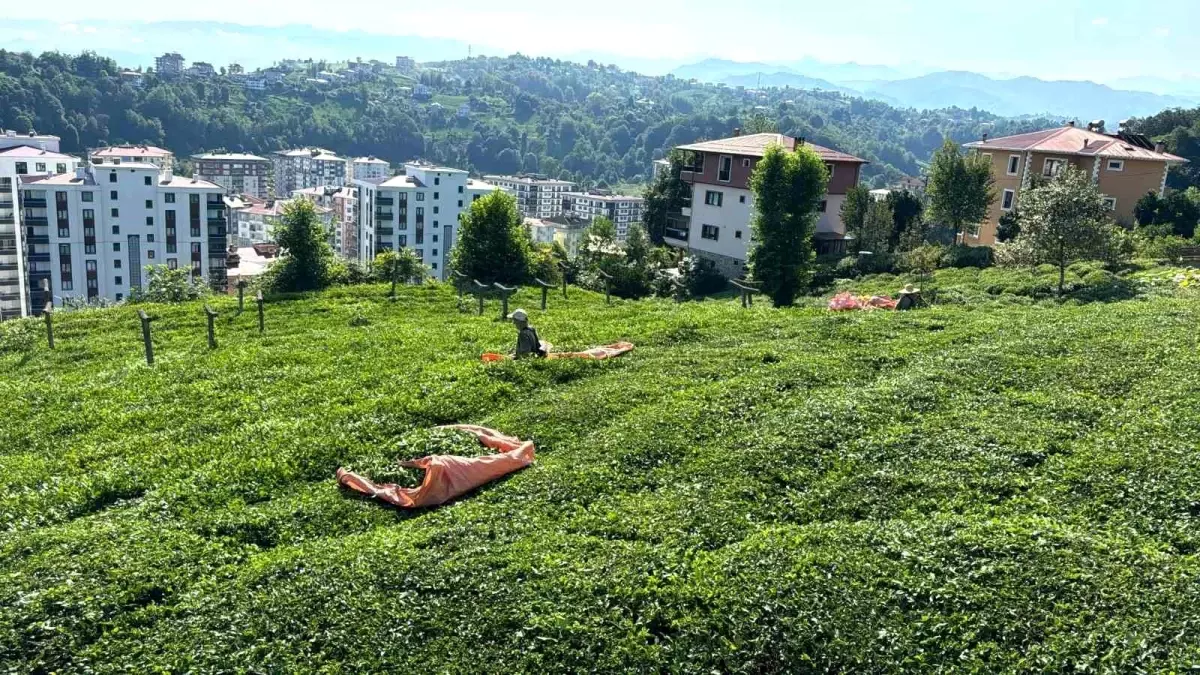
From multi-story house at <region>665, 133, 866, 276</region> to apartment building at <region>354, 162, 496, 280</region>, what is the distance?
54.2m

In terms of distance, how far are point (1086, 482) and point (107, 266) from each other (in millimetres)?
100548

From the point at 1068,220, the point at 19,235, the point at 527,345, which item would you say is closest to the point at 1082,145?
the point at 1068,220

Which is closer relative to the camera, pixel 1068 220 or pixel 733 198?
pixel 1068 220

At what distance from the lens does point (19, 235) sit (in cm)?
8494

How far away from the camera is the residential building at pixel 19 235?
3292 inches

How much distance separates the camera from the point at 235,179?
198m

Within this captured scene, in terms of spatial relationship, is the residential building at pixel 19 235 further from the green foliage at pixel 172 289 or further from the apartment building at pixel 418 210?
the green foliage at pixel 172 289

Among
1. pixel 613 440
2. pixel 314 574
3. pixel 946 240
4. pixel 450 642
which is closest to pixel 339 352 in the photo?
pixel 613 440

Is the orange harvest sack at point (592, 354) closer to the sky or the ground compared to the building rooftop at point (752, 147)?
closer to the ground

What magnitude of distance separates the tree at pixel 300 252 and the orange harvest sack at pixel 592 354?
18.0 metres

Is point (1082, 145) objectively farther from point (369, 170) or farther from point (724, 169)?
point (369, 170)

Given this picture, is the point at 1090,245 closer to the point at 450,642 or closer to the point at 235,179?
the point at 450,642

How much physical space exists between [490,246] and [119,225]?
69403 millimetres

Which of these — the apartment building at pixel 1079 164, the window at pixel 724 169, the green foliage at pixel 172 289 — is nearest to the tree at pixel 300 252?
the green foliage at pixel 172 289
